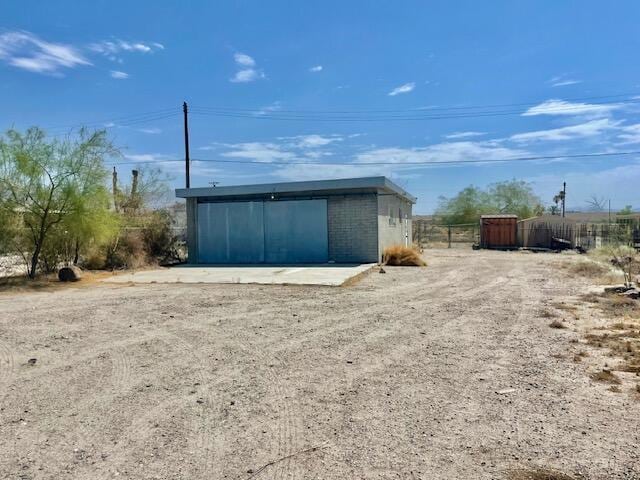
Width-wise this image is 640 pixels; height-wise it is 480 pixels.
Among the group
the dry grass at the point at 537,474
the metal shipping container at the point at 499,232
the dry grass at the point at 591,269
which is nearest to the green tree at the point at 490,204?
the metal shipping container at the point at 499,232

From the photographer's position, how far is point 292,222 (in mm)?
19406

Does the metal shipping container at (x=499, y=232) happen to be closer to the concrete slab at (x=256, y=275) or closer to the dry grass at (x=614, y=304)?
the concrete slab at (x=256, y=275)

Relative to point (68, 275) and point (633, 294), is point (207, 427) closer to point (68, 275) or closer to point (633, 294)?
point (633, 294)

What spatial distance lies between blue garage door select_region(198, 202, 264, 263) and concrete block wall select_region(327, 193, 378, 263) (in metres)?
3.03

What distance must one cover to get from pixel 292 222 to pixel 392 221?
16.3 feet

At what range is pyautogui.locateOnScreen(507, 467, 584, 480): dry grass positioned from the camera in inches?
123

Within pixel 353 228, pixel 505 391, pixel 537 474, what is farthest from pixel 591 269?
pixel 537 474

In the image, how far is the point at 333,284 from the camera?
1259 cm

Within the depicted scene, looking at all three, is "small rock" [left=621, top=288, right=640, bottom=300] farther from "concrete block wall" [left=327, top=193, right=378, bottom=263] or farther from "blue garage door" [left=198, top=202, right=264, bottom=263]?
"blue garage door" [left=198, top=202, right=264, bottom=263]

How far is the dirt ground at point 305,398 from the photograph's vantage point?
11.2ft

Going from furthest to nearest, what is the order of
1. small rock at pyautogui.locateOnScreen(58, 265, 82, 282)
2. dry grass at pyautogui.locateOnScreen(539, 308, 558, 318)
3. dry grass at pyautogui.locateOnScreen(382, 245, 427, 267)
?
dry grass at pyautogui.locateOnScreen(382, 245, 427, 267) < small rock at pyautogui.locateOnScreen(58, 265, 82, 282) < dry grass at pyautogui.locateOnScreen(539, 308, 558, 318)

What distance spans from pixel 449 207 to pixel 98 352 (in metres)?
40.8

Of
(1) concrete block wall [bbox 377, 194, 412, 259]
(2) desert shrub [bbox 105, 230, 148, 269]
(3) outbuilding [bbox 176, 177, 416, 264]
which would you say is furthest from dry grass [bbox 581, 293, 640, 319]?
(2) desert shrub [bbox 105, 230, 148, 269]

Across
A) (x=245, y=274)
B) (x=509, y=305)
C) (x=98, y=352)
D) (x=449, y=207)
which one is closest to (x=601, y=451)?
(x=98, y=352)
